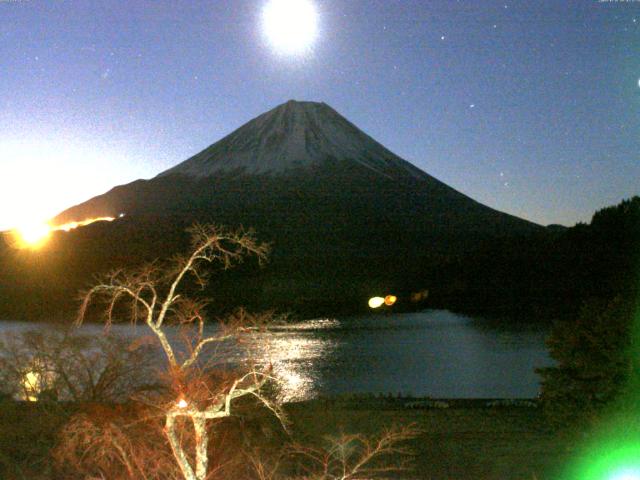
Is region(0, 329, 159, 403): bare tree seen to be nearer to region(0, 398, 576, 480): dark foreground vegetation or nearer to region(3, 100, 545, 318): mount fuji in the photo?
region(0, 398, 576, 480): dark foreground vegetation

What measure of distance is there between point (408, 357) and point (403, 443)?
16155 mm

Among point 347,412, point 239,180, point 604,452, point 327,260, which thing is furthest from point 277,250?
point 604,452

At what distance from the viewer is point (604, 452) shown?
9.56m

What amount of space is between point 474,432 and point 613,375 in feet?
9.98

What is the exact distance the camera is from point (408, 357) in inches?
1077

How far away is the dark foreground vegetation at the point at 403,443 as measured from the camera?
952cm

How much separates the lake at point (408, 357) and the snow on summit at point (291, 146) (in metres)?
53.8

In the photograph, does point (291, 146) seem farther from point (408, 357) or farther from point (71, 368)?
point (71, 368)

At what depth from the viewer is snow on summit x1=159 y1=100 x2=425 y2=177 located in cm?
9188

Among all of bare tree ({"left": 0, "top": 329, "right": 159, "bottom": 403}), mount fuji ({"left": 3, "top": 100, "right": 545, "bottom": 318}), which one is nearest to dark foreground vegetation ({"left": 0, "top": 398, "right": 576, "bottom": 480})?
bare tree ({"left": 0, "top": 329, "right": 159, "bottom": 403})

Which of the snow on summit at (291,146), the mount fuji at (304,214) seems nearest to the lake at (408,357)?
the mount fuji at (304,214)

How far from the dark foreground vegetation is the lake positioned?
5321 mm

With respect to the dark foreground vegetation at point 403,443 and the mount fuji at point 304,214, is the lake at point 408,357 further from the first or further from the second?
the mount fuji at point 304,214

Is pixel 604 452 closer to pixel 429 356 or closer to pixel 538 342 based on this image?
pixel 429 356
